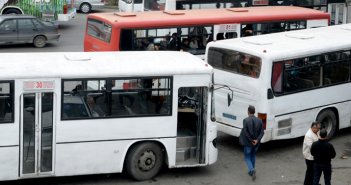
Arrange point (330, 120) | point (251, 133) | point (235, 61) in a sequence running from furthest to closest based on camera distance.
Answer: point (330, 120) < point (235, 61) < point (251, 133)

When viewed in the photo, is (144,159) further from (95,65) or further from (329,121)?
(329,121)

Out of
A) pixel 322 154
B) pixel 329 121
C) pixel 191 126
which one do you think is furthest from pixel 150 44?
pixel 322 154

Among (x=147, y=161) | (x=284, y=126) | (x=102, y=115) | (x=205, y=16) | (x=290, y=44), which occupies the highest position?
(x=205, y=16)

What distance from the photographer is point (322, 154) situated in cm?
1206

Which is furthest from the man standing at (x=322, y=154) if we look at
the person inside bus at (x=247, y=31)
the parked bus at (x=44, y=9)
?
the parked bus at (x=44, y=9)

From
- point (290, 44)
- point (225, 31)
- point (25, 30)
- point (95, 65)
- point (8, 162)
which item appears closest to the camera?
point (8, 162)

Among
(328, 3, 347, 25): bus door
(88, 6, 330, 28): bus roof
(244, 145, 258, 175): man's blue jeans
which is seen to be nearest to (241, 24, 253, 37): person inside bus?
(88, 6, 330, 28): bus roof

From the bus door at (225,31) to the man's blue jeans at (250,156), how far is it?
7412mm

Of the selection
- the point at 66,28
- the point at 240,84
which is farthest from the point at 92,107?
the point at 66,28

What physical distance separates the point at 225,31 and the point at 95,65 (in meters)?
8.37

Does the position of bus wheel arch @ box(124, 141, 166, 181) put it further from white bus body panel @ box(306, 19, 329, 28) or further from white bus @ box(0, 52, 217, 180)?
white bus body panel @ box(306, 19, 329, 28)

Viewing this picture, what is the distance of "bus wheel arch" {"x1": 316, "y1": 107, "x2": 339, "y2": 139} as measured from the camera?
16.4m

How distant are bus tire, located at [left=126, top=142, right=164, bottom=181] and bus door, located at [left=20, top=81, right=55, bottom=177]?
149 centimetres

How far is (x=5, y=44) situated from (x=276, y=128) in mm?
15745
